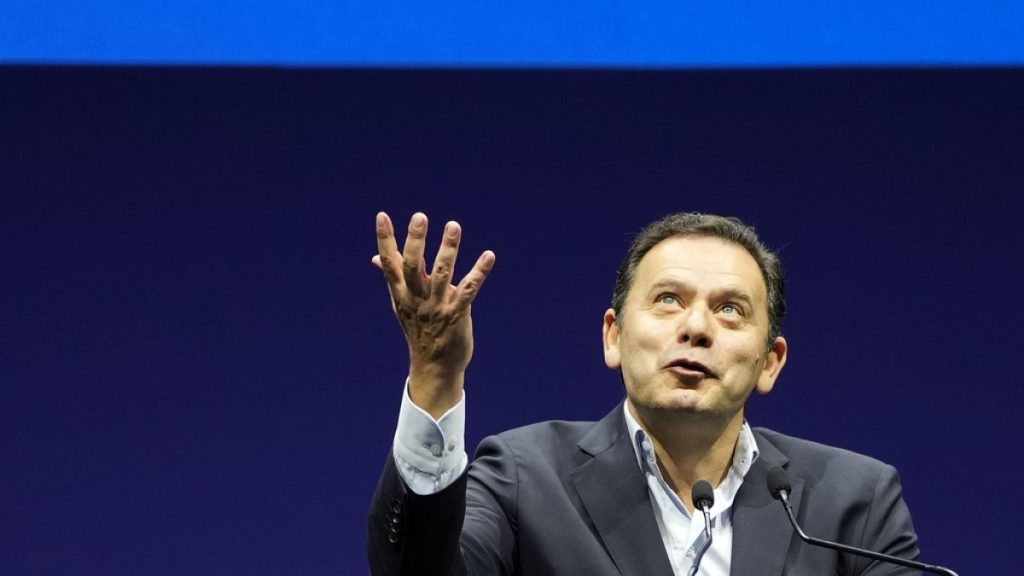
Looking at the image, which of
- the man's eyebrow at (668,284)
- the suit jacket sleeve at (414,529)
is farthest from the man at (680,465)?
the suit jacket sleeve at (414,529)

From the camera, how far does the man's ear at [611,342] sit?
2055mm

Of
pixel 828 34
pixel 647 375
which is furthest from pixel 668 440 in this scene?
pixel 828 34

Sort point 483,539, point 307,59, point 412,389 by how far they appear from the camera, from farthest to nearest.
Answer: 1. point 307,59
2. point 483,539
3. point 412,389

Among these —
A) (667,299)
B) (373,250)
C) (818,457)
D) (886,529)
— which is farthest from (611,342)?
(373,250)

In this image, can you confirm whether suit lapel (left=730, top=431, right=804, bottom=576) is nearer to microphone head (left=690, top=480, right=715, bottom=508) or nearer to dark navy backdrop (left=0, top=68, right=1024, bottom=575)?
microphone head (left=690, top=480, right=715, bottom=508)

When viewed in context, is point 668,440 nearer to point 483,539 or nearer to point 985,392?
point 483,539

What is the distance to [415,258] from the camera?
4.80ft

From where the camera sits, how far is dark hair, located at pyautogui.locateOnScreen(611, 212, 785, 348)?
2.08m

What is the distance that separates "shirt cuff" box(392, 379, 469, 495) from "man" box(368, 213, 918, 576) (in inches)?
6.7

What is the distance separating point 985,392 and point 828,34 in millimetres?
849

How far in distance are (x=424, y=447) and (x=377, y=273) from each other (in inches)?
57.9

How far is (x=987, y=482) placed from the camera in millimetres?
3018

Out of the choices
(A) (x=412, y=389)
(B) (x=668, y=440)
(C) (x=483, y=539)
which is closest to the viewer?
(A) (x=412, y=389)

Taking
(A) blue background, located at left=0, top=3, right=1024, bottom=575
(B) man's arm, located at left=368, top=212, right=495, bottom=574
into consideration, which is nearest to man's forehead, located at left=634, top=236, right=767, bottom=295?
(B) man's arm, located at left=368, top=212, right=495, bottom=574
